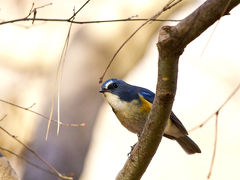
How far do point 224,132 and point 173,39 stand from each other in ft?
26.0

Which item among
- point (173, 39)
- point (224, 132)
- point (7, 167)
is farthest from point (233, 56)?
point (173, 39)

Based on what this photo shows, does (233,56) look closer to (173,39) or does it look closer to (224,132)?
(224,132)

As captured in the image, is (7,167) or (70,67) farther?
(70,67)

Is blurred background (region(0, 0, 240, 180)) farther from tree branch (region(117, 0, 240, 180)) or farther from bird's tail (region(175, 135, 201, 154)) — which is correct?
tree branch (region(117, 0, 240, 180))

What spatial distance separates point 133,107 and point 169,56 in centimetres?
154

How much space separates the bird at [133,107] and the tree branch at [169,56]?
1.01 m

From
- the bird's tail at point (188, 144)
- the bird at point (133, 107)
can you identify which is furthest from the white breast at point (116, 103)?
the bird's tail at point (188, 144)

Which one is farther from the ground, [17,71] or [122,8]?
[122,8]

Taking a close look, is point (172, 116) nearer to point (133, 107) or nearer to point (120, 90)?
point (133, 107)

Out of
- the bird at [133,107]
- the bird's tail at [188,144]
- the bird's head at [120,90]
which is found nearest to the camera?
the bird at [133,107]

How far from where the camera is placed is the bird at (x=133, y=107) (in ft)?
11.4

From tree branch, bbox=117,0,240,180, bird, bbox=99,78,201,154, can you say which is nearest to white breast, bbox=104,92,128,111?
bird, bbox=99,78,201,154

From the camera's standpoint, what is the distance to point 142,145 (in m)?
2.36

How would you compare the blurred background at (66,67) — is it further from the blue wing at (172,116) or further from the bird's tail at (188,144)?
the blue wing at (172,116)
